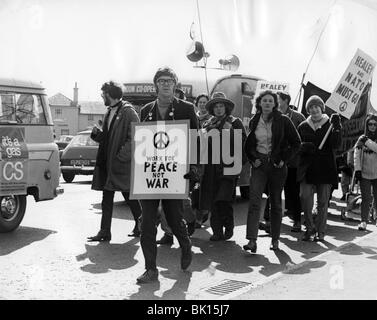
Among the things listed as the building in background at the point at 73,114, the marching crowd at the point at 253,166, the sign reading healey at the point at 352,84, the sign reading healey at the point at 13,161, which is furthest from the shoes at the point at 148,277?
the building in background at the point at 73,114

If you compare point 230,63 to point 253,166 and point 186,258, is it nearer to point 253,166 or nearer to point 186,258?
point 253,166

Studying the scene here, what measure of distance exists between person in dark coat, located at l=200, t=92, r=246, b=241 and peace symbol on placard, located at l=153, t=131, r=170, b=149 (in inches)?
85.6

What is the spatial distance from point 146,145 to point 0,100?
3185mm

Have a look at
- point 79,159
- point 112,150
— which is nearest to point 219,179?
point 112,150

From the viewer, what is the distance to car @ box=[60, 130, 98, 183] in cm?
1755

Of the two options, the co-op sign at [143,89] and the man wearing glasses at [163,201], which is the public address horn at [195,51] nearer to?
the co-op sign at [143,89]

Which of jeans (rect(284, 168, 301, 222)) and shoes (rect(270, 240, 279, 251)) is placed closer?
shoes (rect(270, 240, 279, 251))

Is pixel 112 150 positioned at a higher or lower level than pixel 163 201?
higher

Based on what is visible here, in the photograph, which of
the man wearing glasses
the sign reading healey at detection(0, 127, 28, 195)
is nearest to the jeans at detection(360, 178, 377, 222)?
the man wearing glasses

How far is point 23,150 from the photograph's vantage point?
26.0ft

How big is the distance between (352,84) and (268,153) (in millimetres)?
2261

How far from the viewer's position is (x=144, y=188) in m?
5.46

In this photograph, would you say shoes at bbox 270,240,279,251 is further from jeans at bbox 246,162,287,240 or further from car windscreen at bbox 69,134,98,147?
car windscreen at bbox 69,134,98,147
